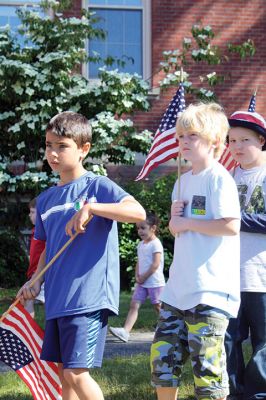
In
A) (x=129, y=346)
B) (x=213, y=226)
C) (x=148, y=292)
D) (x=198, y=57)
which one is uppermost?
(x=198, y=57)

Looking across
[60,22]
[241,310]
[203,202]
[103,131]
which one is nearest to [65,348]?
[203,202]

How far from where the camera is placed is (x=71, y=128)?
162 inches

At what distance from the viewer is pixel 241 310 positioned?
186 inches

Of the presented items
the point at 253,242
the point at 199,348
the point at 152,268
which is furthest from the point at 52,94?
the point at 199,348

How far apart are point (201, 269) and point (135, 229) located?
348 inches

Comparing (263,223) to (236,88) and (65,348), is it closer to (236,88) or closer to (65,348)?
(65,348)

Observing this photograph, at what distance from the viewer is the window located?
13961 mm

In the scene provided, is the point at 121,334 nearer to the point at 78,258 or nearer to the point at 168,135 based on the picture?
the point at 168,135

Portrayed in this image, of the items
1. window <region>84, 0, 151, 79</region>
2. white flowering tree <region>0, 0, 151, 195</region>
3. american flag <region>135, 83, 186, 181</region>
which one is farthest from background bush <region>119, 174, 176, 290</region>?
american flag <region>135, 83, 186, 181</region>

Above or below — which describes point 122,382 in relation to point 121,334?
above

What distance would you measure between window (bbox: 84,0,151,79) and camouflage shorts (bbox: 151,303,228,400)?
10446mm

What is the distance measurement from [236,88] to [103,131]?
3.92 m

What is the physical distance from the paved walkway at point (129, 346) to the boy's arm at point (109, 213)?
292 cm

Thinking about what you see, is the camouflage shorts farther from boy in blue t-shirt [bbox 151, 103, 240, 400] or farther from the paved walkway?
the paved walkway
